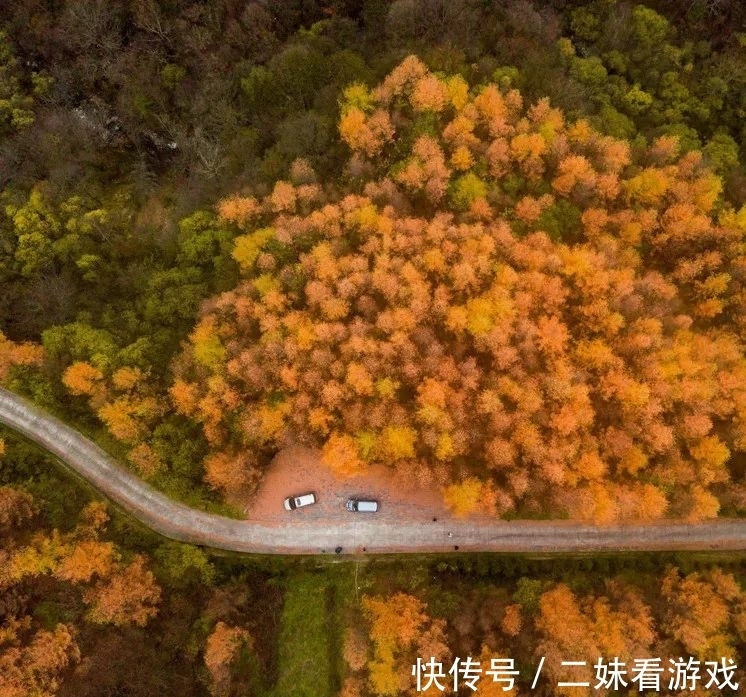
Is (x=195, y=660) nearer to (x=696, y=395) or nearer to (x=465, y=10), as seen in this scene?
(x=696, y=395)

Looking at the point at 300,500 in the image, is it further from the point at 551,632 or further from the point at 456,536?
the point at 551,632

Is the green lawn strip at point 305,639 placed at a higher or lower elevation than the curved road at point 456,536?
lower

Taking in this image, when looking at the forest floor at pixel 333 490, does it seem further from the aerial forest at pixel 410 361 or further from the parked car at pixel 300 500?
the aerial forest at pixel 410 361

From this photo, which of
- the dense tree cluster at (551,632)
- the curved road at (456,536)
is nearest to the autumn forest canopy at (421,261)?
the curved road at (456,536)

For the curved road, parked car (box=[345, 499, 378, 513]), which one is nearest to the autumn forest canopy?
the curved road

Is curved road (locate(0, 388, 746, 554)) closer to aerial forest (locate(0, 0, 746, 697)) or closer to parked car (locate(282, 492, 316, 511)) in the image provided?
parked car (locate(282, 492, 316, 511))

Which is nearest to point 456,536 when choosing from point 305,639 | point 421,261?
point 305,639

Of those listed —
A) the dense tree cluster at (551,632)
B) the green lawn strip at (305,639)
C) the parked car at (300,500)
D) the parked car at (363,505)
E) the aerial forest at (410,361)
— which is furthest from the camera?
the parked car at (300,500)
